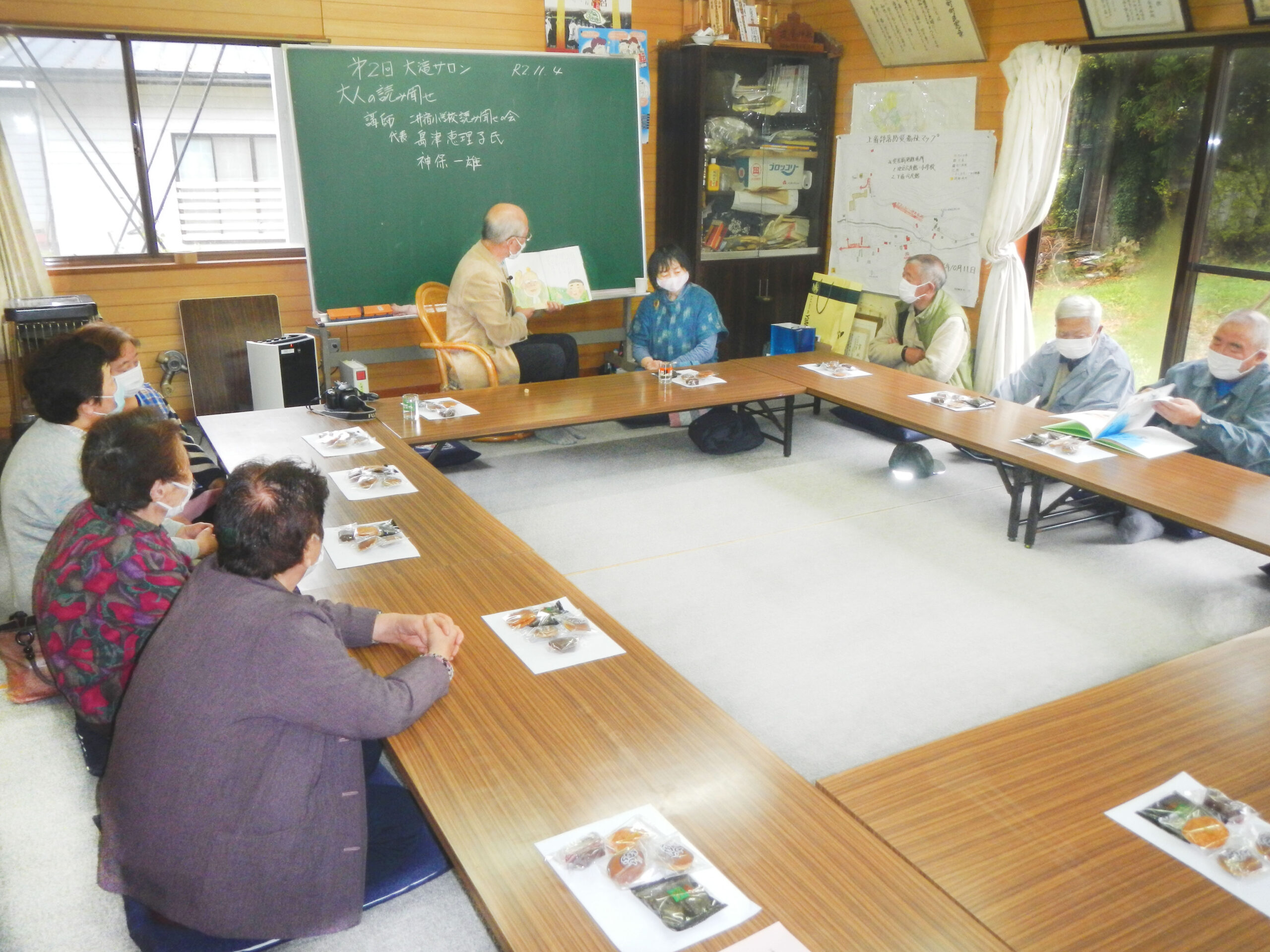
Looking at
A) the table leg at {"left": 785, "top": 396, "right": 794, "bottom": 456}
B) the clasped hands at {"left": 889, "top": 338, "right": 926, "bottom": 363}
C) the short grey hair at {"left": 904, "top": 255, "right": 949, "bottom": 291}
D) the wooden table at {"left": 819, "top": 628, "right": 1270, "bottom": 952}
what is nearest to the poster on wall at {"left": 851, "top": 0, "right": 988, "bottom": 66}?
the short grey hair at {"left": 904, "top": 255, "right": 949, "bottom": 291}

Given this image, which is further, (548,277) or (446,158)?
(548,277)

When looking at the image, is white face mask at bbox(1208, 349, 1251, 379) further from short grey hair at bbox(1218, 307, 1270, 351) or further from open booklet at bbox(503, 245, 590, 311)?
open booklet at bbox(503, 245, 590, 311)

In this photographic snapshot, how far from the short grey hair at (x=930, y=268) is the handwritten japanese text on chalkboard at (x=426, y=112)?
2.38 m

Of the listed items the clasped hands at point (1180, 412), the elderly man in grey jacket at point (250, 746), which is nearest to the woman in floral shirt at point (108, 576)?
the elderly man in grey jacket at point (250, 746)

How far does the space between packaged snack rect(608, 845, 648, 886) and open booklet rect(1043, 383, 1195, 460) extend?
2.84m

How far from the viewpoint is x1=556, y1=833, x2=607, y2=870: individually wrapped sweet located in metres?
1.45

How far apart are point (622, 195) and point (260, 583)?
4791 mm

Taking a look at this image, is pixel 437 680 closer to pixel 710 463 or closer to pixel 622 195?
pixel 710 463

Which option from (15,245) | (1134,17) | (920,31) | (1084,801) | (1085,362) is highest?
(920,31)

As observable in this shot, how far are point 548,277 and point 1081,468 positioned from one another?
3291mm

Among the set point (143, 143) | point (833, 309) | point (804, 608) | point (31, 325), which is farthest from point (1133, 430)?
point (143, 143)

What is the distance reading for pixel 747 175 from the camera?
21.3ft

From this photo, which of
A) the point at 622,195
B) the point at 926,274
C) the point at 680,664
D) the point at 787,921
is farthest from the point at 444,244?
the point at 787,921

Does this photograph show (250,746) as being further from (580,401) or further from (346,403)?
(580,401)
